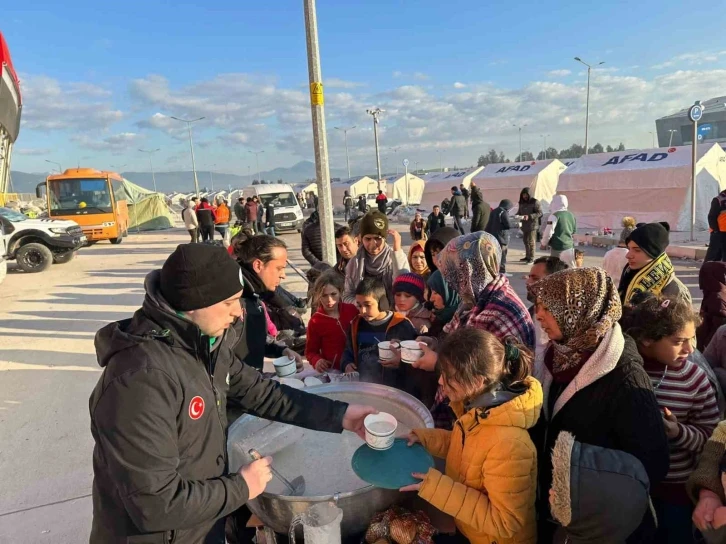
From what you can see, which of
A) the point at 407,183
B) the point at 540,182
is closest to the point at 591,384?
the point at 540,182

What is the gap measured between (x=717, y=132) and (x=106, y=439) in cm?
9909

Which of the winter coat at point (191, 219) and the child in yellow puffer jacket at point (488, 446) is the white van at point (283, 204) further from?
the child in yellow puffer jacket at point (488, 446)

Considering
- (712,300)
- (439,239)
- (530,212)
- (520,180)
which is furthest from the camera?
(520,180)

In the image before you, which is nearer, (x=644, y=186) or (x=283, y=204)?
(x=644, y=186)

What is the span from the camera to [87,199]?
17.2 meters

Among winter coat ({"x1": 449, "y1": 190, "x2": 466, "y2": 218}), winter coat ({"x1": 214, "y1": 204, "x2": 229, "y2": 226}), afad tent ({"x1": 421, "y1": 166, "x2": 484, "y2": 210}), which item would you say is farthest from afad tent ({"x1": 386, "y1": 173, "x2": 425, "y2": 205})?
winter coat ({"x1": 449, "y1": 190, "x2": 466, "y2": 218})

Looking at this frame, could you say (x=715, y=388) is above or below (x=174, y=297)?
below

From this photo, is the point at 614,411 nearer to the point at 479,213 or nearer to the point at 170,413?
the point at 170,413

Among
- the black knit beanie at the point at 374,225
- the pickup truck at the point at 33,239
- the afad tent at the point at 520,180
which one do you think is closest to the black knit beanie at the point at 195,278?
the black knit beanie at the point at 374,225

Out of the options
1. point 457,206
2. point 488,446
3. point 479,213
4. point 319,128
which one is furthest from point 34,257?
point 488,446

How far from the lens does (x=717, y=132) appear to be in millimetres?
76250

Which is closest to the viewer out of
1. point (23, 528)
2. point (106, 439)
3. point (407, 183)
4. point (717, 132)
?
point (106, 439)

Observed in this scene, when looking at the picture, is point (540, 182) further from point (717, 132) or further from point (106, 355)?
point (717, 132)

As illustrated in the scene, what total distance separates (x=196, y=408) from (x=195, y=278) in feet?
1.43
